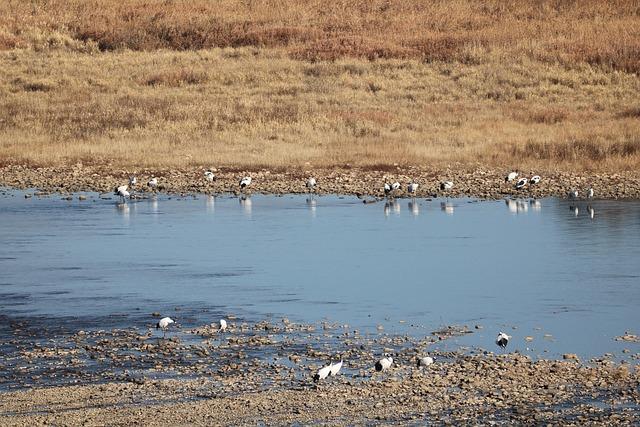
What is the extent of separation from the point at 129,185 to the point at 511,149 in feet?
39.2

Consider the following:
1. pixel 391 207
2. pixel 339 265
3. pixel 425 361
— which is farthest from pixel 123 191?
pixel 425 361

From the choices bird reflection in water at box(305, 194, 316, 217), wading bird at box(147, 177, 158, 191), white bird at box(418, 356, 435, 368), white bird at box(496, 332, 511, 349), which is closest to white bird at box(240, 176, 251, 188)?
bird reflection in water at box(305, 194, 316, 217)

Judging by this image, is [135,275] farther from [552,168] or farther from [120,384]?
[552,168]

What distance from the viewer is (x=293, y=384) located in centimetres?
1375

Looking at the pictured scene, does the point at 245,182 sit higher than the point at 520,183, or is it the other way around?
the point at 245,182

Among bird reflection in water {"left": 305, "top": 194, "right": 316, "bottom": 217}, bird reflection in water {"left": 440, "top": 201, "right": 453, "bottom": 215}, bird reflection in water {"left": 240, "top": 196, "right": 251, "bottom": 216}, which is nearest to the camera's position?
bird reflection in water {"left": 440, "top": 201, "right": 453, "bottom": 215}

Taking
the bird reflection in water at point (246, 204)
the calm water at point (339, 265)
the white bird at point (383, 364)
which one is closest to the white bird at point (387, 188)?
the calm water at point (339, 265)

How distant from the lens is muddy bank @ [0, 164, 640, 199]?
32.5 metres

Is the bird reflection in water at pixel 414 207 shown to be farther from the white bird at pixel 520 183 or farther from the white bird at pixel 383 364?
the white bird at pixel 383 364

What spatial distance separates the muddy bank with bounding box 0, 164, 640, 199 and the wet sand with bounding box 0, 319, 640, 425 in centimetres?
1665

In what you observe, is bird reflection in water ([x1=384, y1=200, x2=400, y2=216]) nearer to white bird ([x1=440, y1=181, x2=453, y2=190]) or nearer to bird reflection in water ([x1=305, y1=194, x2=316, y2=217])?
bird reflection in water ([x1=305, y1=194, x2=316, y2=217])

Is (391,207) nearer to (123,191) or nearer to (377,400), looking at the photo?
(123,191)

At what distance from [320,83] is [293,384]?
3681 centimetres

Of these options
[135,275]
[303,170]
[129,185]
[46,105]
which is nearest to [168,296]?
[135,275]
